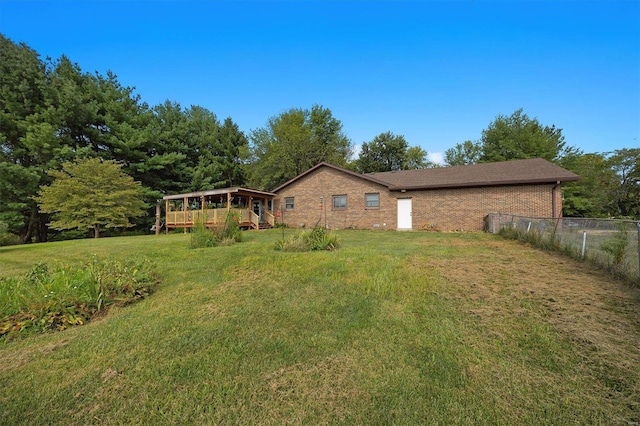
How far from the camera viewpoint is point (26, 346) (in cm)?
Answer: 299

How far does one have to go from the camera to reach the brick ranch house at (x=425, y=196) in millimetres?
13438

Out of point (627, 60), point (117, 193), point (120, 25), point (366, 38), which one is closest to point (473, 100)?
point (627, 60)

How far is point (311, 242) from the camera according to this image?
7.51 metres

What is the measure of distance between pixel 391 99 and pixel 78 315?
19.5 metres

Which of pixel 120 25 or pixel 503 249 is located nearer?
pixel 503 249

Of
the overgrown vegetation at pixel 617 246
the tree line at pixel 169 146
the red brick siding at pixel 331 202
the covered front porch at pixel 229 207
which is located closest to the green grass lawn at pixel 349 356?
the overgrown vegetation at pixel 617 246

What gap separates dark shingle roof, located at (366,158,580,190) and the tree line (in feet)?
48.0

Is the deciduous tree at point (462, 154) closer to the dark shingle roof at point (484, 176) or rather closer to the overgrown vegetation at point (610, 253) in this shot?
the dark shingle roof at point (484, 176)

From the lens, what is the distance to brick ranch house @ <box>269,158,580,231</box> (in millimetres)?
13438

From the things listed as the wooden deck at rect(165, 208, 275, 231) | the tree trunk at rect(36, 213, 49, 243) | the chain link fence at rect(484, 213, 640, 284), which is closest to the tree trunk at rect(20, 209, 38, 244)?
the tree trunk at rect(36, 213, 49, 243)

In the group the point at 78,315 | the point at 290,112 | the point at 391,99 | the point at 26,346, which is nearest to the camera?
the point at 26,346

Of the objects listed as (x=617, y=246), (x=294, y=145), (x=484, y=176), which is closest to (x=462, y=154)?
(x=294, y=145)

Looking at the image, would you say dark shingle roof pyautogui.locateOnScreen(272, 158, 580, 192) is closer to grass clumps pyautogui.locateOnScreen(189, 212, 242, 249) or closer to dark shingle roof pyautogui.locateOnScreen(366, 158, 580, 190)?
dark shingle roof pyautogui.locateOnScreen(366, 158, 580, 190)

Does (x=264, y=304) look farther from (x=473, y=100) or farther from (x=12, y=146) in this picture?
(x=12, y=146)
